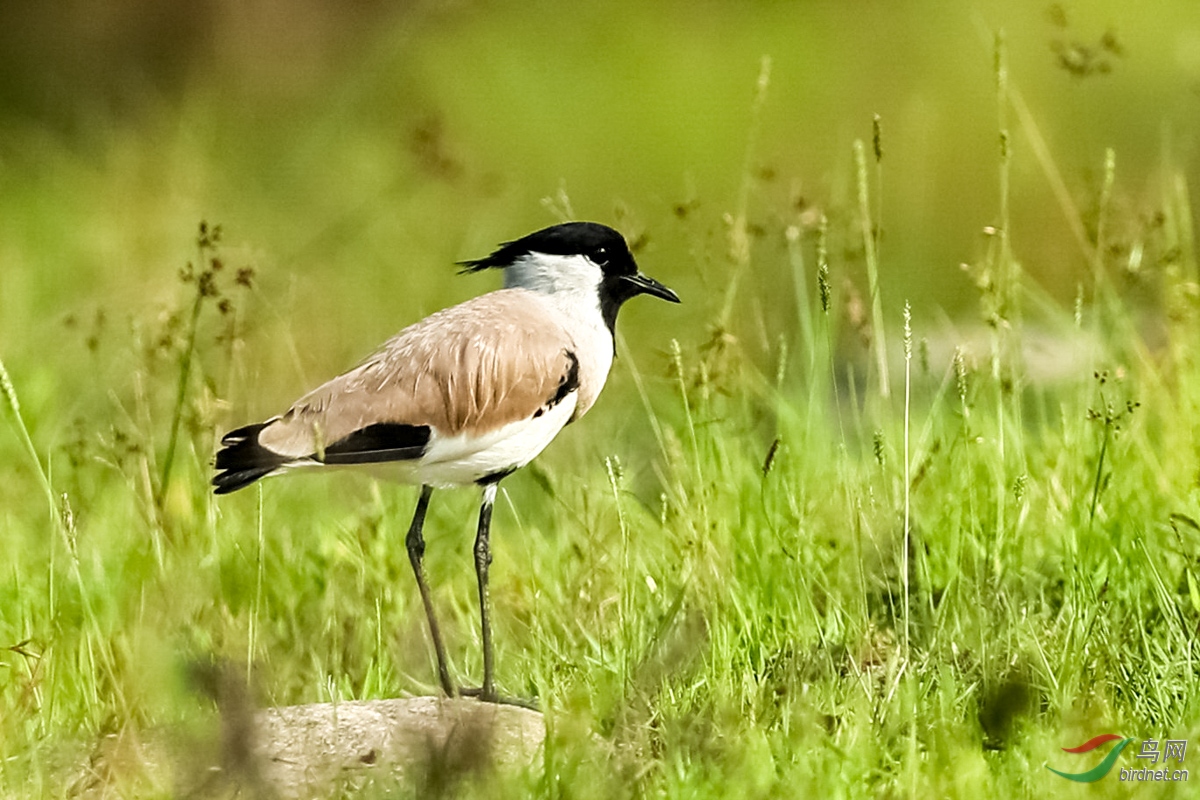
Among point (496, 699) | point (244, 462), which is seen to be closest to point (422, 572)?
point (496, 699)

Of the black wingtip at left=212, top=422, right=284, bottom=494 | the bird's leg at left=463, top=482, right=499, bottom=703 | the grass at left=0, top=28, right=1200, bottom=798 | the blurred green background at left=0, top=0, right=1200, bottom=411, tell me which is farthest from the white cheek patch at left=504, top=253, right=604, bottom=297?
the blurred green background at left=0, top=0, right=1200, bottom=411

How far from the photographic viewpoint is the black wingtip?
3371 millimetres

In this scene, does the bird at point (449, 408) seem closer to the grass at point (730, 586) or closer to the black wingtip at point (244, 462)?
the black wingtip at point (244, 462)

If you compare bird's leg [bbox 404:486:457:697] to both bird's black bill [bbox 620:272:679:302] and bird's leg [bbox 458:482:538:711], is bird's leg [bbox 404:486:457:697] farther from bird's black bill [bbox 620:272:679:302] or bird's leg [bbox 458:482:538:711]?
bird's black bill [bbox 620:272:679:302]

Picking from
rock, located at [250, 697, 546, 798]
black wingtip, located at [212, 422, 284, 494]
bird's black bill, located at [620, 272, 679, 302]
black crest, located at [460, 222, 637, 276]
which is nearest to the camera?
rock, located at [250, 697, 546, 798]

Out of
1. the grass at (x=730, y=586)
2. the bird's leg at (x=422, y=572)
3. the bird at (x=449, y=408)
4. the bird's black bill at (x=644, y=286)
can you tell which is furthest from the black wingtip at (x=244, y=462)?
the bird's black bill at (x=644, y=286)

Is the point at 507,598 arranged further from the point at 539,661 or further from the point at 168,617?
the point at 168,617

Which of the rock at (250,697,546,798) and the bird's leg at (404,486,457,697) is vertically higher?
the bird's leg at (404,486,457,697)

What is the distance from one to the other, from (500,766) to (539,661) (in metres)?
0.64

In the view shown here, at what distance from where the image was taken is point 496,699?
11.6 ft

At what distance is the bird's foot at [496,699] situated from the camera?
3525 mm

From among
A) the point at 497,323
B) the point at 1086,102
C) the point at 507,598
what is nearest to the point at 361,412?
the point at 497,323

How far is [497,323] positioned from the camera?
3572mm

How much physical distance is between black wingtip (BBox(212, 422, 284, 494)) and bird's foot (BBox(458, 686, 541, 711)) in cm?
66
